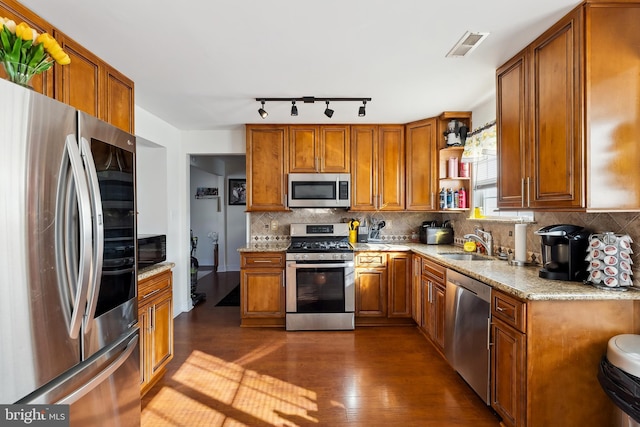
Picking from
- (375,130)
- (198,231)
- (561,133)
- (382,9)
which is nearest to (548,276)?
(561,133)

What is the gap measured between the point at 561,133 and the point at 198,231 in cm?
676

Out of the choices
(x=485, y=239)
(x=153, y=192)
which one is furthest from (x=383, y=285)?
(x=153, y=192)

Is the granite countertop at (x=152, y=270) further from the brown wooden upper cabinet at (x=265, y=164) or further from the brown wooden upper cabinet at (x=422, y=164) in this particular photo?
the brown wooden upper cabinet at (x=422, y=164)

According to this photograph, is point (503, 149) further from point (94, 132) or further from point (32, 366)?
point (32, 366)

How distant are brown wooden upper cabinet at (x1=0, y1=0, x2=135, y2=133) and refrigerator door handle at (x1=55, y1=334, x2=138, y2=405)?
137 cm

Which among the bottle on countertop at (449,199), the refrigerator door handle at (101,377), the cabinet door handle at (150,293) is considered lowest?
the refrigerator door handle at (101,377)

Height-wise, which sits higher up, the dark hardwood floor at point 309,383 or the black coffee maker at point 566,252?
the black coffee maker at point 566,252

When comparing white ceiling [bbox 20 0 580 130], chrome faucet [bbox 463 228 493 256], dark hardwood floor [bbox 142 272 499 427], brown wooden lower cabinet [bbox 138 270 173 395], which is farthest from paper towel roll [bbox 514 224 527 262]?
brown wooden lower cabinet [bbox 138 270 173 395]

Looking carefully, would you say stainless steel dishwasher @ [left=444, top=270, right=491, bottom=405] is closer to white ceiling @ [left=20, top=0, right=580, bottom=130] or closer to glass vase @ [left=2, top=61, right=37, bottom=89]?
white ceiling @ [left=20, top=0, right=580, bottom=130]

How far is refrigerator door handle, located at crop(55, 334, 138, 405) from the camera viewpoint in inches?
45.8

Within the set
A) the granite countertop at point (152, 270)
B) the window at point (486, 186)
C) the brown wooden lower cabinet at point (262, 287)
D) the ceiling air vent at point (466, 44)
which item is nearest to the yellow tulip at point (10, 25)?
the granite countertop at point (152, 270)

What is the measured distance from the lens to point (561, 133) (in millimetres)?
1742

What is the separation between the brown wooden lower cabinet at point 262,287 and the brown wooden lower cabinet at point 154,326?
1104 mm

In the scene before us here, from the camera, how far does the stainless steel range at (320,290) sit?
11.4 feet
